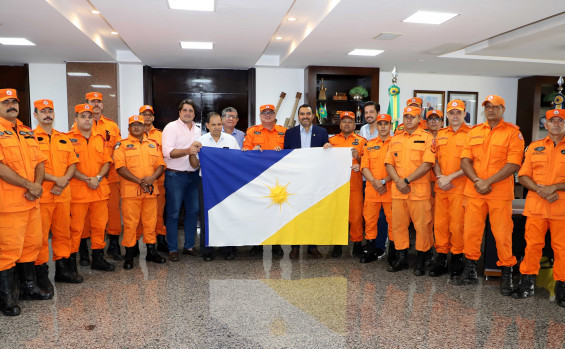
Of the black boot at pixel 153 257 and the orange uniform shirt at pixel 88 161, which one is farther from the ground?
the orange uniform shirt at pixel 88 161

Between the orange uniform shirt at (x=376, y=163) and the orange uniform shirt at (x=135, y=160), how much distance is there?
2089mm

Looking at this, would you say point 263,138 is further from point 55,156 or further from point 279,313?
point 279,313

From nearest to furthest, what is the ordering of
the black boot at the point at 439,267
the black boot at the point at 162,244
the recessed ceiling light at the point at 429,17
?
the black boot at the point at 439,267
the recessed ceiling light at the point at 429,17
the black boot at the point at 162,244

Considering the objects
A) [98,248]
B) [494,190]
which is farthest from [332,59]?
[98,248]

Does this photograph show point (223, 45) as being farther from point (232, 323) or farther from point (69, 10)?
point (232, 323)

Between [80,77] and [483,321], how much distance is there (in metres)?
7.02

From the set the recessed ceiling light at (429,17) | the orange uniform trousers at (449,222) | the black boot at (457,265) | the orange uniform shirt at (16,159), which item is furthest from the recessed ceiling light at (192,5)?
the black boot at (457,265)

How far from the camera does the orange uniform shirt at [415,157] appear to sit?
3.75 meters

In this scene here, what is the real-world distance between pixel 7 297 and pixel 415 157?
336 centimetres

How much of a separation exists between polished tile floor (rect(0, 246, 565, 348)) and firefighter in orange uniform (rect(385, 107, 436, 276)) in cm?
29

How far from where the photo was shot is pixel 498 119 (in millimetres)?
3426

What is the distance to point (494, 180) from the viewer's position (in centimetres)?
332

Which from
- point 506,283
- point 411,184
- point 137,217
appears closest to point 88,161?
point 137,217

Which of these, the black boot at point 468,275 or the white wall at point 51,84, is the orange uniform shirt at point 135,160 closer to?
the black boot at point 468,275
